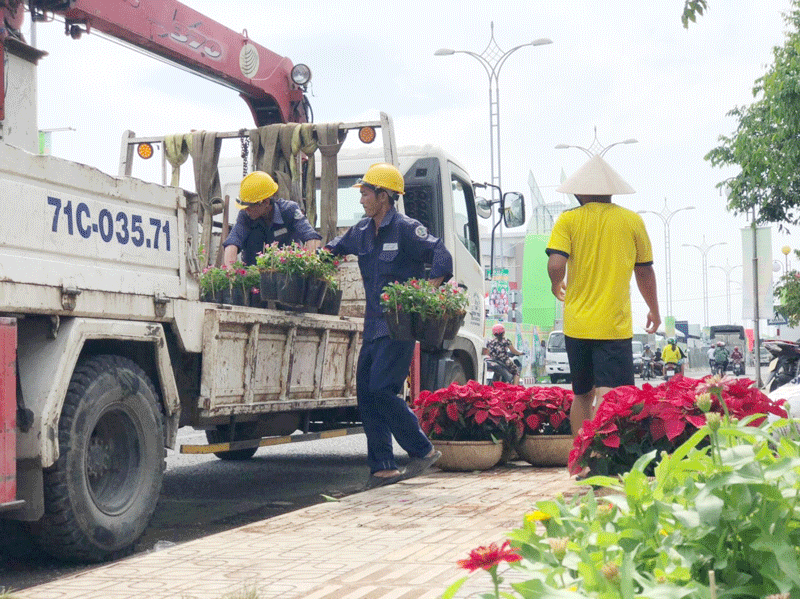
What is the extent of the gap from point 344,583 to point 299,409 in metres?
3.89

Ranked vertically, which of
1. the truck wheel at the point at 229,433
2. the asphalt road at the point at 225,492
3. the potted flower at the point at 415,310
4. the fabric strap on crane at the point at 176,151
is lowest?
the asphalt road at the point at 225,492

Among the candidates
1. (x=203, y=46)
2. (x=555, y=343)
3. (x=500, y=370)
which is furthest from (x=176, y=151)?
(x=555, y=343)

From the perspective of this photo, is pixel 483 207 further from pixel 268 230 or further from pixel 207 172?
pixel 268 230

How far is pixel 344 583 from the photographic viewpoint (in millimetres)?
4008

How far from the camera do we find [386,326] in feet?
24.3

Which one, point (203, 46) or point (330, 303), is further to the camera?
point (203, 46)

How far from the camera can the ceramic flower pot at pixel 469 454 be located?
7.82 metres

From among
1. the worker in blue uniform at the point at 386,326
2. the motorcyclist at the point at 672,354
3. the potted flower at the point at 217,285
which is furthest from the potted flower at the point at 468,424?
the motorcyclist at the point at 672,354

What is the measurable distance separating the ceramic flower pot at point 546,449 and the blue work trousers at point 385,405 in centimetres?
83

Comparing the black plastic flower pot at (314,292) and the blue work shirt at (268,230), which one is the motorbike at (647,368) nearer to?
the blue work shirt at (268,230)

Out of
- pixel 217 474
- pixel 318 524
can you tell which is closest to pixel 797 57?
pixel 217 474

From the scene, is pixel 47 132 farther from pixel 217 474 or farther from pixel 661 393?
pixel 661 393

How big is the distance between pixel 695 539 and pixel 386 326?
4.96 meters

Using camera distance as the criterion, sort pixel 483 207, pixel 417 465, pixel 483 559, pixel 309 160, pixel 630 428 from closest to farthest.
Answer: pixel 483 559
pixel 630 428
pixel 417 465
pixel 309 160
pixel 483 207
